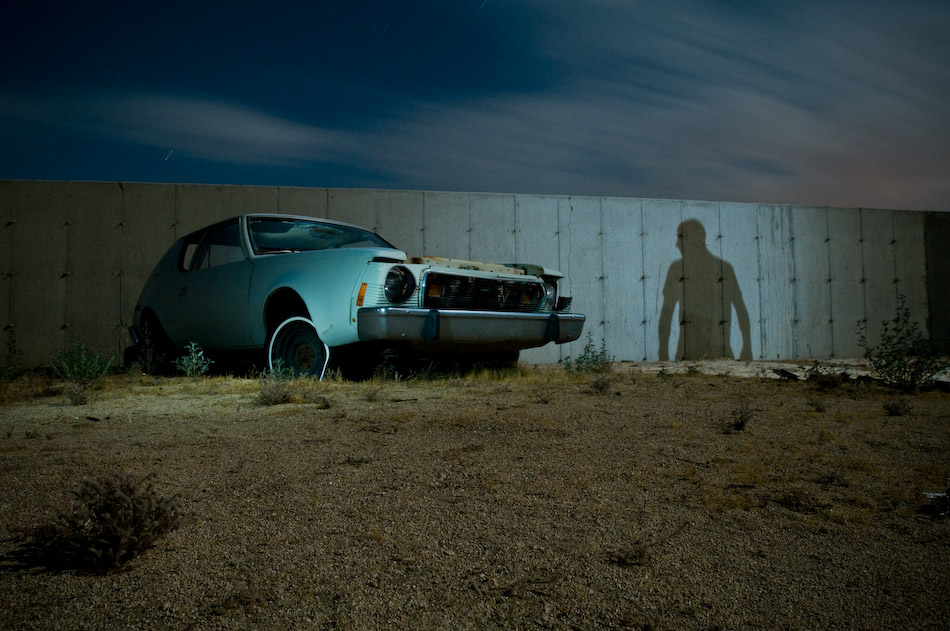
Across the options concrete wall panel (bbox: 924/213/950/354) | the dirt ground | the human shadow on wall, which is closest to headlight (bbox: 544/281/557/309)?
the dirt ground

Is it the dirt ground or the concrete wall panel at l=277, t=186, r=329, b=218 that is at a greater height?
the concrete wall panel at l=277, t=186, r=329, b=218

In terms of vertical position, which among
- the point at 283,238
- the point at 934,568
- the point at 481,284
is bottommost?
the point at 934,568

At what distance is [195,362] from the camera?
18.5 ft

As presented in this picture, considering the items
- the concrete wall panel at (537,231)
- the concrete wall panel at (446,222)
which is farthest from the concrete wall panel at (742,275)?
the concrete wall panel at (446,222)

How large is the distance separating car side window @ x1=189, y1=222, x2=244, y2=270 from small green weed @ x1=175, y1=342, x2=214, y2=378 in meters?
0.82

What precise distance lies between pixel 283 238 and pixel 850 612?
5.26 meters

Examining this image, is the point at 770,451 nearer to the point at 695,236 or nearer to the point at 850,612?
the point at 850,612

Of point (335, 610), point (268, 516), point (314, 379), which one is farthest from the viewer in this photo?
point (314, 379)

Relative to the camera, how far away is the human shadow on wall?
9.70 metres

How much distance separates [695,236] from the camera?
9.84 m

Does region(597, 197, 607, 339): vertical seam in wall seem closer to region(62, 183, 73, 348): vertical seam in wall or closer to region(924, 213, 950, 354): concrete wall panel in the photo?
region(924, 213, 950, 354): concrete wall panel

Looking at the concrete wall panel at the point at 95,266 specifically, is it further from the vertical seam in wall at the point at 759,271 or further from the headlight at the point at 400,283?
the vertical seam in wall at the point at 759,271

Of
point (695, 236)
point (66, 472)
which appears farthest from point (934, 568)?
point (695, 236)

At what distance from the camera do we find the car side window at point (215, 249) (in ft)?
20.1
